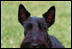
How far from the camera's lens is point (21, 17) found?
27.3 ft

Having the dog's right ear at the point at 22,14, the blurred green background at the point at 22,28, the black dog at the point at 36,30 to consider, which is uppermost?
the dog's right ear at the point at 22,14

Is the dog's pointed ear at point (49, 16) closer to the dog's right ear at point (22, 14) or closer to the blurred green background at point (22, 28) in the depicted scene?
the dog's right ear at point (22, 14)

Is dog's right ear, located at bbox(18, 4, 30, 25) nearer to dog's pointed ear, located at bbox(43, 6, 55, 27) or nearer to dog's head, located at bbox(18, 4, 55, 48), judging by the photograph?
dog's head, located at bbox(18, 4, 55, 48)

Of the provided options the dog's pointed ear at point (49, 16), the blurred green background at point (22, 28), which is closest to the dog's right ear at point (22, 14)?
the dog's pointed ear at point (49, 16)

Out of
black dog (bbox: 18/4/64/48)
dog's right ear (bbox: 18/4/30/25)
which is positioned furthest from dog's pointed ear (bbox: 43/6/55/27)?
dog's right ear (bbox: 18/4/30/25)

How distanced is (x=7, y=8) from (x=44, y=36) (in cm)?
944

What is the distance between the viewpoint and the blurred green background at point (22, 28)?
1161 cm

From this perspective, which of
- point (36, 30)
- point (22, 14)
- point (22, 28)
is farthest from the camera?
point (22, 28)

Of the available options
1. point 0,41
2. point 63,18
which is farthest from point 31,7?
point 0,41

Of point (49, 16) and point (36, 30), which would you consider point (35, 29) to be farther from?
point (49, 16)

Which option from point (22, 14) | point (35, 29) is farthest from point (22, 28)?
point (35, 29)

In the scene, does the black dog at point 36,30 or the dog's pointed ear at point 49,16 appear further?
the dog's pointed ear at point 49,16

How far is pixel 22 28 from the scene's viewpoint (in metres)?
12.8

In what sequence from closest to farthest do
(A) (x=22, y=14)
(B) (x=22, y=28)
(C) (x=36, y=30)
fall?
(C) (x=36, y=30) → (A) (x=22, y=14) → (B) (x=22, y=28)
